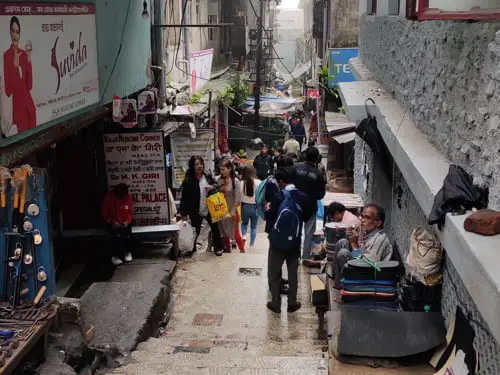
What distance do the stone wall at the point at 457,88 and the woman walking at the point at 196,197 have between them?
13.9ft

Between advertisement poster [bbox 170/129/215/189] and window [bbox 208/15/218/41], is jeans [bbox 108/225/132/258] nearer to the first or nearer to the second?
advertisement poster [bbox 170/129/215/189]

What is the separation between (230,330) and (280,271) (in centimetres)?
112

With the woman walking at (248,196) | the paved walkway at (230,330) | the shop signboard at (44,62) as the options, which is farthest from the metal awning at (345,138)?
the shop signboard at (44,62)

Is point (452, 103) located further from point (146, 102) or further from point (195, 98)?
point (195, 98)

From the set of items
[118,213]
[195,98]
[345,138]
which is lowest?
[118,213]

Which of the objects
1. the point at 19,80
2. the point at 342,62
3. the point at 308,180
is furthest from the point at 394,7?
the point at 342,62

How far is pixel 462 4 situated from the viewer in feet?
15.8

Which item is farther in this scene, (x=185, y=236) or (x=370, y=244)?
(x=185, y=236)

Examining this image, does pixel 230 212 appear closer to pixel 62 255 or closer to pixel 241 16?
pixel 62 255

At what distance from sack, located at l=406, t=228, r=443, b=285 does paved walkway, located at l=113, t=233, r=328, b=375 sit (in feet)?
5.29

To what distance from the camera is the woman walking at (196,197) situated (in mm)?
11375

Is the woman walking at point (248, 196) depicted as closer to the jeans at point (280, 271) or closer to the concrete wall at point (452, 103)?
the jeans at point (280, 271)

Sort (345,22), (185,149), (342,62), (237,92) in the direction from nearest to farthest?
(185,149) → (342,62) → (345,22) → (237,92)

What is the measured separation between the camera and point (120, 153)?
1091 centimetres
